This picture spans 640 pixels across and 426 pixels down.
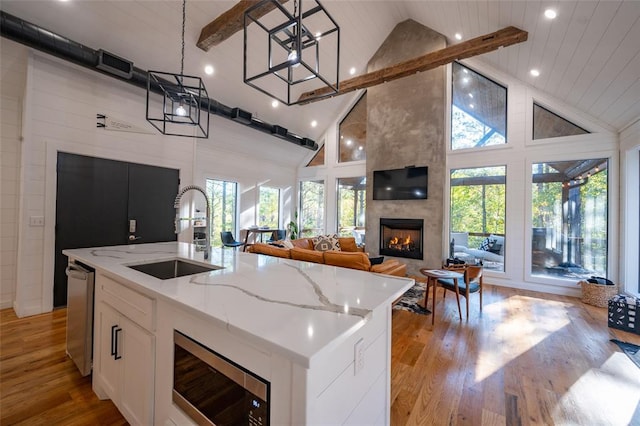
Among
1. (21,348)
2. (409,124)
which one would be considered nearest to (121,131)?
(21,348)

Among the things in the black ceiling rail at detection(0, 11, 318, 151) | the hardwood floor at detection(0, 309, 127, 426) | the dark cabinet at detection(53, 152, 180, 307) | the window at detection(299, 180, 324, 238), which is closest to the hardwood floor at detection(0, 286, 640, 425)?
the hardwood floor at detection(0, 309, 127, 426)

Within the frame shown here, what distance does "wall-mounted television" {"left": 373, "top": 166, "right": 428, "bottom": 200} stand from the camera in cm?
561

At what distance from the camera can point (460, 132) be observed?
562cm

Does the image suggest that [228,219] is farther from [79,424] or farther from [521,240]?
[521,240]

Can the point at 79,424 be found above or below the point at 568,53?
below

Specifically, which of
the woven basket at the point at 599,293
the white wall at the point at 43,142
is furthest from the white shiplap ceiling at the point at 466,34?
the woven basket at the point at 599,293

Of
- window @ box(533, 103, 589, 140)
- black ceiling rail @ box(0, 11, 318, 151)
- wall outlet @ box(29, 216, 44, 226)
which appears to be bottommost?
wall outlet @ box(29, 216, 44, 226)

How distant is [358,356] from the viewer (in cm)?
108

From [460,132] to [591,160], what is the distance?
83.6 inches

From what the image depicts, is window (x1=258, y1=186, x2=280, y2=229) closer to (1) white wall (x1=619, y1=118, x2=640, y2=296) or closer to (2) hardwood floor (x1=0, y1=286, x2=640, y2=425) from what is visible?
(2) hardwood floor (x1=0, y1=286, x2=640, y2=425)

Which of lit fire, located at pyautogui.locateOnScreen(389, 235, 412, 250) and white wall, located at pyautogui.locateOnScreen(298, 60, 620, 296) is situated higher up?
white wall, located at pyautogui.locateOnScreen(298, 60, 620, 296)

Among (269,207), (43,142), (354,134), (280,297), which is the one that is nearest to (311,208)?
(269,207)

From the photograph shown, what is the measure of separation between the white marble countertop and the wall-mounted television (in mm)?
4378

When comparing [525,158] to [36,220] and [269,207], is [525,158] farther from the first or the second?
[36,220]
